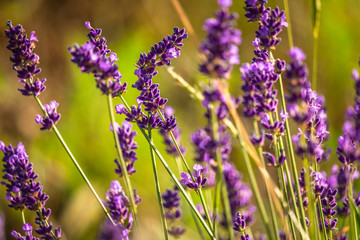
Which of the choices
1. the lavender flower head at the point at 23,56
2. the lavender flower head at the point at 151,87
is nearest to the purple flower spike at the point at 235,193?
the lavender flower head at the point at 151,87

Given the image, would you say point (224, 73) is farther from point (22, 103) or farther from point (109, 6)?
point (109, 6)

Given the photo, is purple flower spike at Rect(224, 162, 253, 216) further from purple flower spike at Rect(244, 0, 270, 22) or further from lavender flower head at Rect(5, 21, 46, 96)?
lavender flower head at Rect(5, 21, 46, 96)

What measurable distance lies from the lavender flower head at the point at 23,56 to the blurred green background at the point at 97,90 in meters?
1.56

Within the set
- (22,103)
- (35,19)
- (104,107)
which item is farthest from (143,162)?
(35,19)

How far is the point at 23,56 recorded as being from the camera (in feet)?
3.09

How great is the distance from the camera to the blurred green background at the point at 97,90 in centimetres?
282

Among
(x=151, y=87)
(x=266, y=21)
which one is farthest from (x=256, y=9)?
(x=151, y=87)

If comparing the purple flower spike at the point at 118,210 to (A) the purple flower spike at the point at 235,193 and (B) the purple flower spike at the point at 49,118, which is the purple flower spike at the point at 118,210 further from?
(A) the purple flower spike at the point at 235,193

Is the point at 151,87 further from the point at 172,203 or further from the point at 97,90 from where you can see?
the point at 97,90

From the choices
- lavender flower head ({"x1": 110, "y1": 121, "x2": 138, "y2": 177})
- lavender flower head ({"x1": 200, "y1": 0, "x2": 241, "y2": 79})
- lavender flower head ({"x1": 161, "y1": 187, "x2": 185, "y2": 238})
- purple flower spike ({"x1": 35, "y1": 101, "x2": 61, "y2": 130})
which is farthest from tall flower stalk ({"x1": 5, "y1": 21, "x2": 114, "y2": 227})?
lavender flower head ({"x1": 200, "y1": 0, "x2": 241, "y2": 79})

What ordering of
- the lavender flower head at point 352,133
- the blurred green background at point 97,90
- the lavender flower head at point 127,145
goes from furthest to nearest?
1. the blurred green background at point 97,90
2. the lavender flower head at point 127,145
3. the lavender flower head at point 352,133

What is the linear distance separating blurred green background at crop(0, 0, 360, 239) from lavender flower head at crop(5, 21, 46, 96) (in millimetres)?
1559

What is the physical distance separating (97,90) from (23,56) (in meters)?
2.41

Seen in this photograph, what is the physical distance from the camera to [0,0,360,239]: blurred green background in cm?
282
